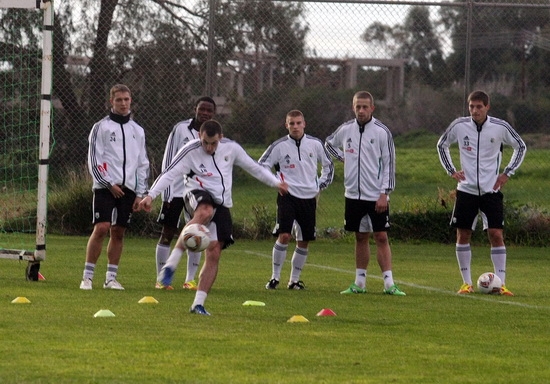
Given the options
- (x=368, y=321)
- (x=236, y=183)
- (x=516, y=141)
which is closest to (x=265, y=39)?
(x=236, y=183)

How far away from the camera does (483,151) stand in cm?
1295

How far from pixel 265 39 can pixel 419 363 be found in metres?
12.4

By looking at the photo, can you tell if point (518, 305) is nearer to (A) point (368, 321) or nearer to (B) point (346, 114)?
(A) point (368, 321)

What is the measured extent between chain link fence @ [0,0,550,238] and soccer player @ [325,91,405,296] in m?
6.11

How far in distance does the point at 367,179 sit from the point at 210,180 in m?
2.63

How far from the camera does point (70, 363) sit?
7375 mm

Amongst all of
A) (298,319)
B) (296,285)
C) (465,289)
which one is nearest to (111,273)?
(296,285)

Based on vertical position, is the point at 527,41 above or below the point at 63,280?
above

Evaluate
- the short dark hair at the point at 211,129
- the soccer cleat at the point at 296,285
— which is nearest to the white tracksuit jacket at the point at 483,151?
the soccer cleat at the point at 296,285

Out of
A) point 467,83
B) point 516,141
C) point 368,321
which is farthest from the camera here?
point 467,83

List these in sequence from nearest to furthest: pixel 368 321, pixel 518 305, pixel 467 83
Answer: pixel 368 321 < pixel 518 305 < pixel 467 83

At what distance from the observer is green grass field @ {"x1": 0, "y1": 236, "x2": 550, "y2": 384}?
7211 millimetres

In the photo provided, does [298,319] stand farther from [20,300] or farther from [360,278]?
[360,278]

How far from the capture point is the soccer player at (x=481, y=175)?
42.1 feet
